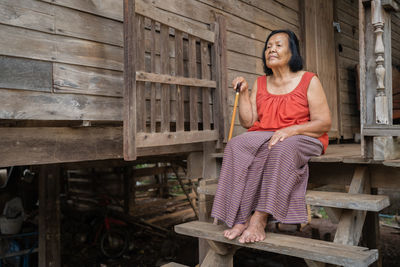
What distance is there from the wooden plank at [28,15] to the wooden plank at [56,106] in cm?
42

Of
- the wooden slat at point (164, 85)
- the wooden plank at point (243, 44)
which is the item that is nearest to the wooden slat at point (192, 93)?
the wooden slat at point (164, 85)

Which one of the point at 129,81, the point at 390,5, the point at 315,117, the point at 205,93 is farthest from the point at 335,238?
the point at 205,93

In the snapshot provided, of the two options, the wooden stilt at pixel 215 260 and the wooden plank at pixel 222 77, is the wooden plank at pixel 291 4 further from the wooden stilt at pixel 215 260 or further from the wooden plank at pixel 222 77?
the wooden stilt at pixel 215 260

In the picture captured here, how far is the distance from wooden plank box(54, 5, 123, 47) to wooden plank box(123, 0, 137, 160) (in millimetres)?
415

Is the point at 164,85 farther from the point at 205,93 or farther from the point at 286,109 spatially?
the point at 286,109

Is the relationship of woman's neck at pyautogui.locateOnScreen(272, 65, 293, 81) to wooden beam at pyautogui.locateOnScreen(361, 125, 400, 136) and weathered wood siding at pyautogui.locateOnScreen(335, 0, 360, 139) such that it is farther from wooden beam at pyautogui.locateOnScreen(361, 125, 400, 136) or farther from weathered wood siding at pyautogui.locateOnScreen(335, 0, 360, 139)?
weathered wood siding at pyautogui.locateOnScreen(335, 0, 360, 139)

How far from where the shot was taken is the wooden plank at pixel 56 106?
2.17 metres

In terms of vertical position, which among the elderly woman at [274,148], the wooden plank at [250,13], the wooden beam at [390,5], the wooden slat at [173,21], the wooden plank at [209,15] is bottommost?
the elderly woman at [274,148]

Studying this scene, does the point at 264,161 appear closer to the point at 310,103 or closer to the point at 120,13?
the point at 310,103

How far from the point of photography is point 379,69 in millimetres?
2205

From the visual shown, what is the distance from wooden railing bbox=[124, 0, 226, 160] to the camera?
2.35m

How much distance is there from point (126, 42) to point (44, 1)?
2.01ft

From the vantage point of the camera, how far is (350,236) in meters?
2.03

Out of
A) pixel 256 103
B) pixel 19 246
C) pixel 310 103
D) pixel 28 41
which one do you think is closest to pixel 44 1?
pixel 28 41
